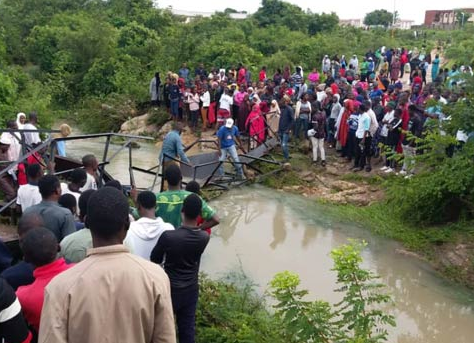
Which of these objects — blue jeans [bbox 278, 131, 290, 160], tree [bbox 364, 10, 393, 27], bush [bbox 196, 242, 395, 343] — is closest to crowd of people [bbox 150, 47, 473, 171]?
blue jeans [bbox 278, 131, 290, 160]

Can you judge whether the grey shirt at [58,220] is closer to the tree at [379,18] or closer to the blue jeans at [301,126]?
the blue jeans at [301,126]

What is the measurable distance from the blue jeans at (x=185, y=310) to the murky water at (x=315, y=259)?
278cm

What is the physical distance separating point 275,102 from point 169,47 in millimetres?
11003

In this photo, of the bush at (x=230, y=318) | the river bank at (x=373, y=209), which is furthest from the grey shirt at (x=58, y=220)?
the river bank at (x=373, y=209)

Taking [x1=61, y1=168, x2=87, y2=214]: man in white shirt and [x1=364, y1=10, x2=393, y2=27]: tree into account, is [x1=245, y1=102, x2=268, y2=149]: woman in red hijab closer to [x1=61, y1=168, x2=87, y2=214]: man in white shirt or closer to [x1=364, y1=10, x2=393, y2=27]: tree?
[x1=61, y1=168, x2=87, y2=214]: man in white shirt

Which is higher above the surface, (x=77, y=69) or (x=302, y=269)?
(x=77, y=69)

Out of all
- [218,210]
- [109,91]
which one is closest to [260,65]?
[109,91]

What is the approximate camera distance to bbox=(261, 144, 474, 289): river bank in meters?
8.05

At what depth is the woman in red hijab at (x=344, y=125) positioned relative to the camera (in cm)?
1220

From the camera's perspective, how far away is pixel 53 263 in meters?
3.25

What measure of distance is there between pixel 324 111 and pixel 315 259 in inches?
231

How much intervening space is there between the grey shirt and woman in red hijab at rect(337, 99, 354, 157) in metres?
8.71

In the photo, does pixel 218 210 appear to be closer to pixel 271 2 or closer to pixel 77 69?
pixel 77 69

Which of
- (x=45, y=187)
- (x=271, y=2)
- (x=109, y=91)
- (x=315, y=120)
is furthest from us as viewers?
(x=271, y=2)
